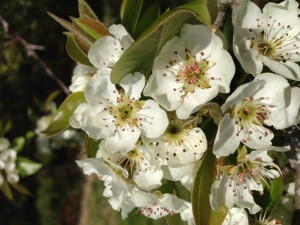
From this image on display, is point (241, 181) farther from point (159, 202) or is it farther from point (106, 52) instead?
point (106, 52)

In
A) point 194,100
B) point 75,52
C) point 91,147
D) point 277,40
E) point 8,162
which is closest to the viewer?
point 194,100

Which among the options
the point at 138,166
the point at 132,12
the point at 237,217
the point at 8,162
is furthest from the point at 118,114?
the point at 8,162

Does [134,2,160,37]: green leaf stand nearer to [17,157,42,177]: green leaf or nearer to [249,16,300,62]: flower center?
[249,16,300,62]: flower center

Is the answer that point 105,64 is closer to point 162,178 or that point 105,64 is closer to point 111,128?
point 111,128

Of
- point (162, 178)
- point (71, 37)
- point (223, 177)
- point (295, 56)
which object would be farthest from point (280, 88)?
point (71, 37)

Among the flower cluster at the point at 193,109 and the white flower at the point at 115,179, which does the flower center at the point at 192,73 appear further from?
the white flower at the point at 115,179

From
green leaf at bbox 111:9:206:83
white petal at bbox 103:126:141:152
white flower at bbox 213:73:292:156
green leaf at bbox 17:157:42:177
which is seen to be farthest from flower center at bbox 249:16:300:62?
green leaf at bbox 17:157:42:177

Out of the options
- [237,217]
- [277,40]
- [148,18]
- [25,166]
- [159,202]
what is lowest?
[25,166]
